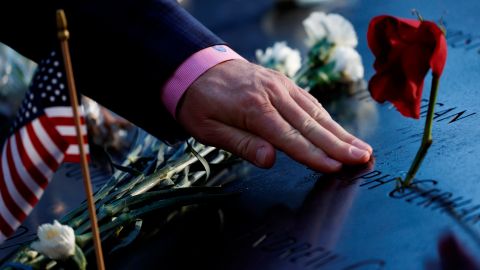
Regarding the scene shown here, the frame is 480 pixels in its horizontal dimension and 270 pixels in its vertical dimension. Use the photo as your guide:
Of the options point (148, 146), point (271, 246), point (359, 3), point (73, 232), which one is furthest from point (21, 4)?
point (359, 3)

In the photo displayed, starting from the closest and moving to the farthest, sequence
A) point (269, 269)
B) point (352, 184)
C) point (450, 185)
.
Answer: point (269, 269), point (450, 185), point (352, 184)

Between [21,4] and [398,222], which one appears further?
[21,4]

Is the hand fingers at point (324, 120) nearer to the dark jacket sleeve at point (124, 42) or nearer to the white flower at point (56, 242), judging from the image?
the dark jacket sleeve at point (124, 42)

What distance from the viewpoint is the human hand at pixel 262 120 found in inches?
75.0

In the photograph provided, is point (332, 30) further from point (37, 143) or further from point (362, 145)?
point (37, 143)

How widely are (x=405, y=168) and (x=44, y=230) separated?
0.75 m

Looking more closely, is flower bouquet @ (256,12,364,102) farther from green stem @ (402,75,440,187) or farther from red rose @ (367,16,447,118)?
red rose @ (367,16,447,118)

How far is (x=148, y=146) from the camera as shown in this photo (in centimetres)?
249

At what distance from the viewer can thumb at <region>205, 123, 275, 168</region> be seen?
1.94m

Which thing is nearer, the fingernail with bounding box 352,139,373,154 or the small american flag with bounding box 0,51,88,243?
the small american flag with bounding box 0,51,88,243

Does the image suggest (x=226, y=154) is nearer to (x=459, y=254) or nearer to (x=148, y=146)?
(x=148, y=146)

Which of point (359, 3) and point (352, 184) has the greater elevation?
point (359, 3)

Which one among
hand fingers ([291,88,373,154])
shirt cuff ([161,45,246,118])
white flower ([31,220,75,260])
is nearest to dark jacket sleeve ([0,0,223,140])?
shirt cuff ([161,45,246,118])

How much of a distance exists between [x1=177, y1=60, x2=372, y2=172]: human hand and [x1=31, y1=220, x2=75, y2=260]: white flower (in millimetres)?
483
